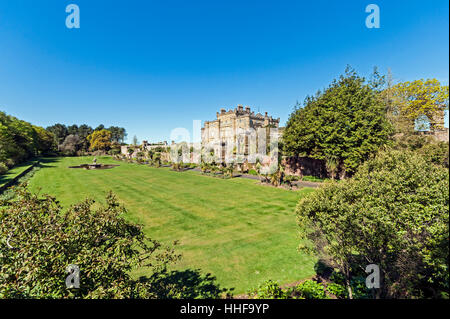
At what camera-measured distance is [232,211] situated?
56.1 ft

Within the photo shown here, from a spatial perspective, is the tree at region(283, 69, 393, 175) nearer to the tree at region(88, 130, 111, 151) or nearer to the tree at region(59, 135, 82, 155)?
the tree at region(88, 130, 111, 151)

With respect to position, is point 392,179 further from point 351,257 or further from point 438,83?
point 438,83

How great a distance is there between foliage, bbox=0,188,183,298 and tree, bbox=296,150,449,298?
19.6ft

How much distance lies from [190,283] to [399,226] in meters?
8.21

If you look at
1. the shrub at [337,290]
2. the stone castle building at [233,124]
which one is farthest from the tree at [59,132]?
the shrub at [337,290]

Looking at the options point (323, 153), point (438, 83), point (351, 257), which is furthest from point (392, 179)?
point (438, 83)

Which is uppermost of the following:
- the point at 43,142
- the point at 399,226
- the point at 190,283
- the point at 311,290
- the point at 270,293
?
the point at 43,142

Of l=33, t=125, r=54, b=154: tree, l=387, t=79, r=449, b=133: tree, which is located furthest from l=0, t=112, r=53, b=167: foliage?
l=387, t=79, r=449, b=133: tree

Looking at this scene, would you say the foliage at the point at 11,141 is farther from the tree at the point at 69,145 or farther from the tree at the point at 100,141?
the tree at the point at 69,145

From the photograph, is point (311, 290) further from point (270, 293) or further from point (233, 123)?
point (233, 123)

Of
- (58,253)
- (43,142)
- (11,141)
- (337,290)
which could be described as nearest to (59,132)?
(43,142)

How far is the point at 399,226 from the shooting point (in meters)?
4.73
